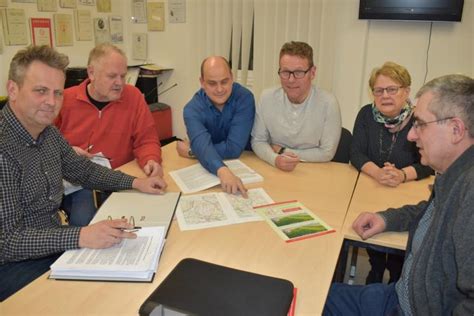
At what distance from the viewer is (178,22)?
4129 mm

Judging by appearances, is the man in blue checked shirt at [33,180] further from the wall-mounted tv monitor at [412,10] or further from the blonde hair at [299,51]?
the wall-mounted tv monitor at [412,10]

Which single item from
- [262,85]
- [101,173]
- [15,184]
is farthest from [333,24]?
[15,184]

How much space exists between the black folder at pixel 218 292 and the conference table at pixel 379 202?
505 millimetres

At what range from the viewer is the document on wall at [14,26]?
3.02 metres

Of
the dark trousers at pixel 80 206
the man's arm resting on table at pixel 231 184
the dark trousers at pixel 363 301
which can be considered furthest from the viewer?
the dark trousers at pixel 80 206

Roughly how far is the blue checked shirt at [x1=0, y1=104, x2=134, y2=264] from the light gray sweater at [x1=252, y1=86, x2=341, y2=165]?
1.08m

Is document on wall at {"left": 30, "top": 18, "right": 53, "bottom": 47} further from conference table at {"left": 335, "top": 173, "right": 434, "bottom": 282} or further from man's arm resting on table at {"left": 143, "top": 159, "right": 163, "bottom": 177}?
conference table at {"left": 335, "top": 173, "right": 434, "bottom": 282}

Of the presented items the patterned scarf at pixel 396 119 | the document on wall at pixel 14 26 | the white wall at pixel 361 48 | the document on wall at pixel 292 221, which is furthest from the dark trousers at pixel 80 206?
the document on wall at pixel 14 26

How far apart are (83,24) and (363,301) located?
3.54 m

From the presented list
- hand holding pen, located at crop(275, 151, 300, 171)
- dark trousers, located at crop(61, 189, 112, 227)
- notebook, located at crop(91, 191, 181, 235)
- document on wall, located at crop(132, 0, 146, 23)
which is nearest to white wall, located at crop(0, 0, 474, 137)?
document on wall, located at crop(132, 0, 146, 23)

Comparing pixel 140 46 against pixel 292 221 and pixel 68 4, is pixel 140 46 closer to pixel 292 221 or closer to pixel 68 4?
pixel 68 4

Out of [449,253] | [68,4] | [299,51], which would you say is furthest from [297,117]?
[68,4]

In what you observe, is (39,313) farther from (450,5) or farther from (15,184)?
(450,5)

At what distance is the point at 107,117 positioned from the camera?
231 centimetres
